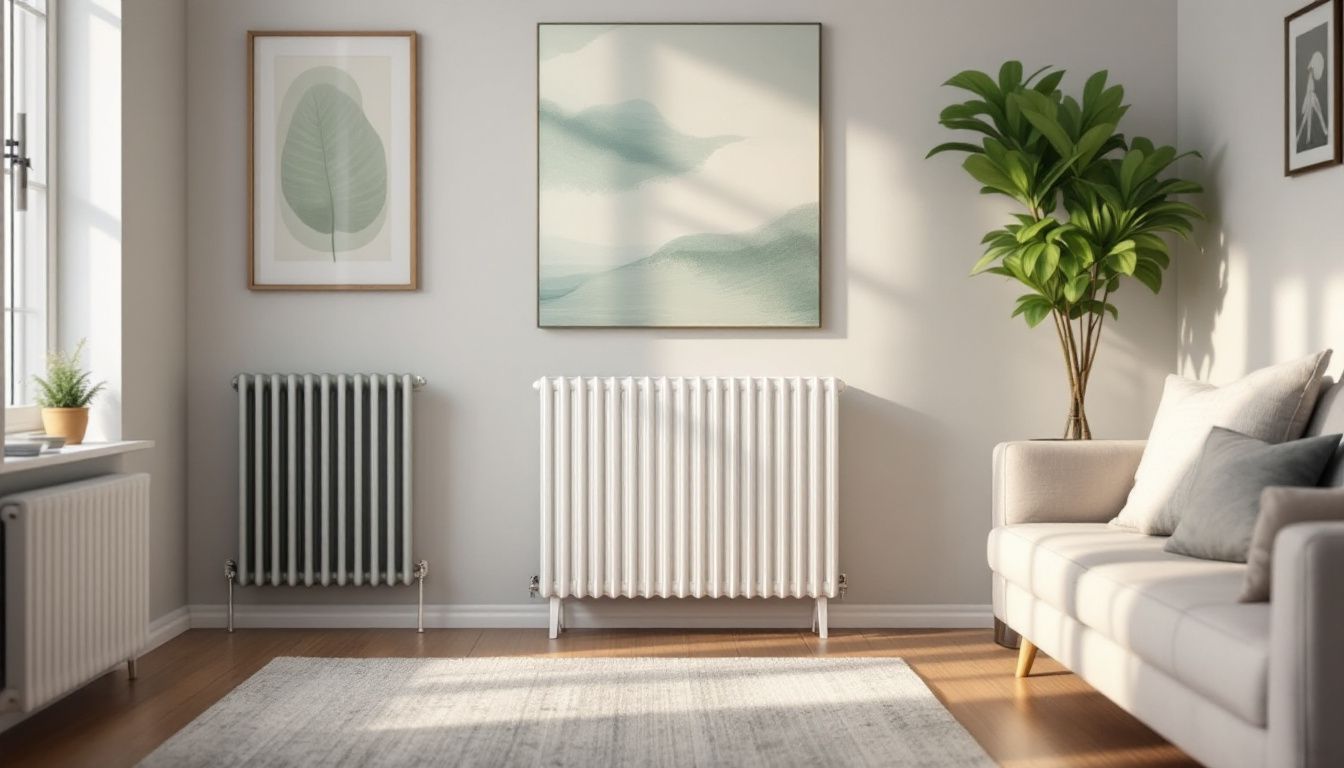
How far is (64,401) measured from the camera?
3.36 m

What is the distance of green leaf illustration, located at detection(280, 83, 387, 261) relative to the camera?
417 cm

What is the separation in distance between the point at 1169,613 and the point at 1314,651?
0.44 metres

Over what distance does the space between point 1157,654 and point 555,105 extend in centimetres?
270

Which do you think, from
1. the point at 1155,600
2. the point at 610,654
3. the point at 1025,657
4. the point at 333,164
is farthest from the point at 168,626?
the point at 1155,600

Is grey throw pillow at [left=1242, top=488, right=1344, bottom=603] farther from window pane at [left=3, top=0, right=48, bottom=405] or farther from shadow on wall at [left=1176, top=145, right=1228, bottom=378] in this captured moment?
window pane at [left=3, top=0, right=48, bottom=405]

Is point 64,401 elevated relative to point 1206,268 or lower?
lower

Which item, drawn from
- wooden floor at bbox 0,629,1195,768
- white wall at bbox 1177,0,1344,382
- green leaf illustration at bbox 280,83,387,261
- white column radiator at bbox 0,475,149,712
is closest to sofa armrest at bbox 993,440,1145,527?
wooden floor at bbox 0,629,1195,768

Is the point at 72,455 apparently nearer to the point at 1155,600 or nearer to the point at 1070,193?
the point at 1155,600

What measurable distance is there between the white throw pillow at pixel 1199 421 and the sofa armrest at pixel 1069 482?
58 millimetres

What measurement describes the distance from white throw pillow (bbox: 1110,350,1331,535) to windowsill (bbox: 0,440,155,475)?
284cm

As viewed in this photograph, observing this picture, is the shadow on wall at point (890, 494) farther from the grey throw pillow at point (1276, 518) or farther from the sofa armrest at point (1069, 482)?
the grey throw pillow at point (1276, 518)

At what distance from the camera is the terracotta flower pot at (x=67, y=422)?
3.32 metres

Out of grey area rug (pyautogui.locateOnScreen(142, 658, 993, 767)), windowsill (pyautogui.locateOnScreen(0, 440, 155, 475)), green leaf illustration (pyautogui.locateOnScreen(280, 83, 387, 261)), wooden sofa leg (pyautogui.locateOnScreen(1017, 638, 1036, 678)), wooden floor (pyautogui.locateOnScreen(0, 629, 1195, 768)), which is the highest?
green leaf illustration (pyautogui.locateOnScreen(280, 83, 387, 261))

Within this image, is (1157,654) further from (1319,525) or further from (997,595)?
(997,595)
